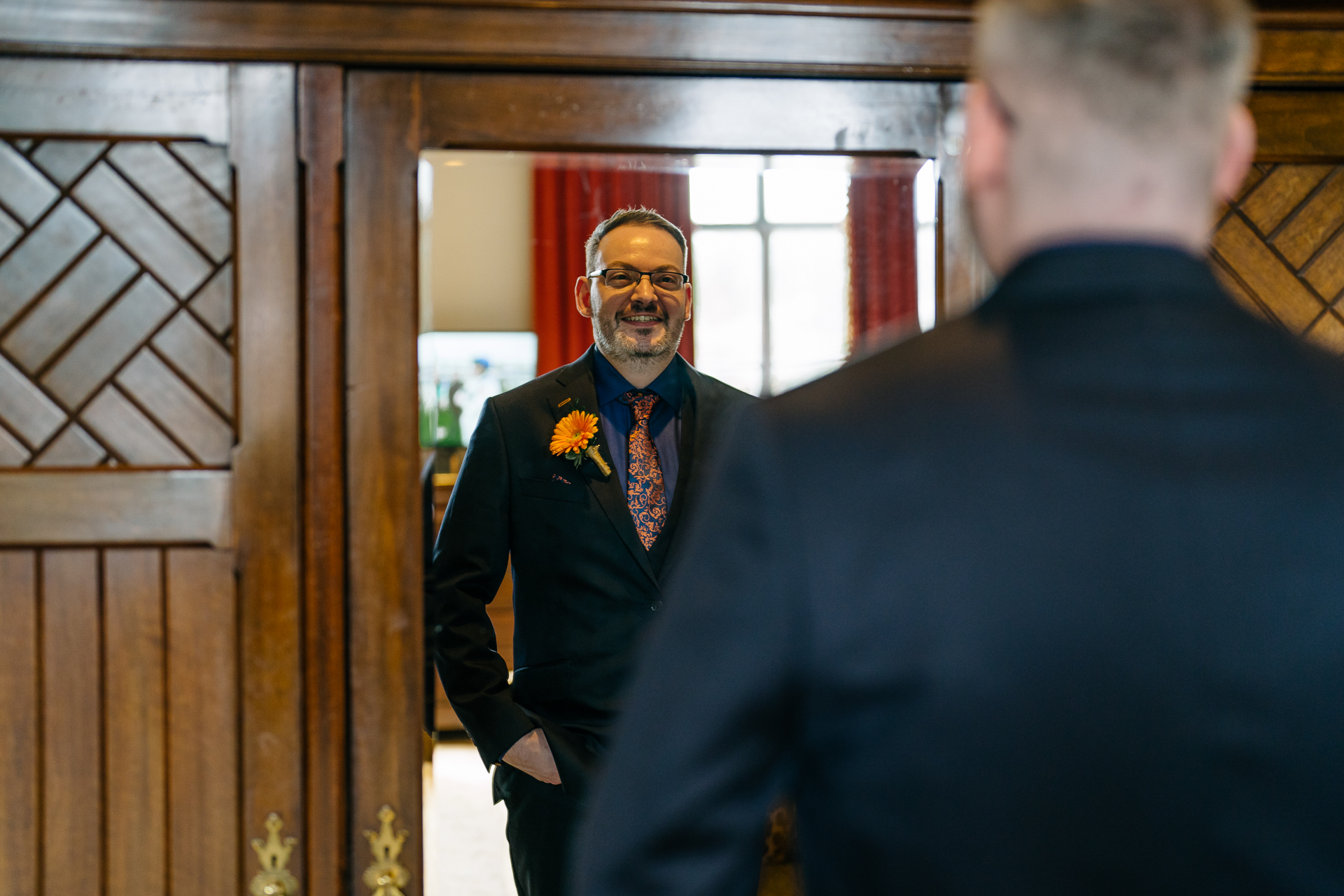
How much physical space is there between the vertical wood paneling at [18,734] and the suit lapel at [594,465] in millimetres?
831

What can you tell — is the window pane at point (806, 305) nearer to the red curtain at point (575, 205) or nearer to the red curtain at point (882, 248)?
the red curtain at point (882, 248)

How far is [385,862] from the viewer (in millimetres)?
1647

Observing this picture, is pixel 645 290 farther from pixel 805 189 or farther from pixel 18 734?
pixel 18 734

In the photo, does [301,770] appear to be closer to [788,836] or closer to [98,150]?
[788,836]

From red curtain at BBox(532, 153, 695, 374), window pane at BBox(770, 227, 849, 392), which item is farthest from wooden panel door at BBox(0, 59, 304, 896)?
window pane at BBox(770, 227, 849, 392)

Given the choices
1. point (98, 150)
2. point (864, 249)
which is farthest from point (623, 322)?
point (98, 150)

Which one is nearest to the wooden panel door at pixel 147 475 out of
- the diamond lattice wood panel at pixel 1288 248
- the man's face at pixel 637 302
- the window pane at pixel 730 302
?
the man's face at pixel 637 302

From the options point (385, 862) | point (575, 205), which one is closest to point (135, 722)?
point (385, 862)

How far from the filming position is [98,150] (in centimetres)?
161

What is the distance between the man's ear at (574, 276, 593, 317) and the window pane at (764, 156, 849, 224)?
0.31 m

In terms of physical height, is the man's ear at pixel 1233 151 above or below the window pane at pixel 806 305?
below

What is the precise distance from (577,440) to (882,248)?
1.95 ft

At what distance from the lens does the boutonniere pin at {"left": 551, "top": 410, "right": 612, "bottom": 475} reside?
6.01 feet

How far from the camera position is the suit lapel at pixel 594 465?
1799mm
